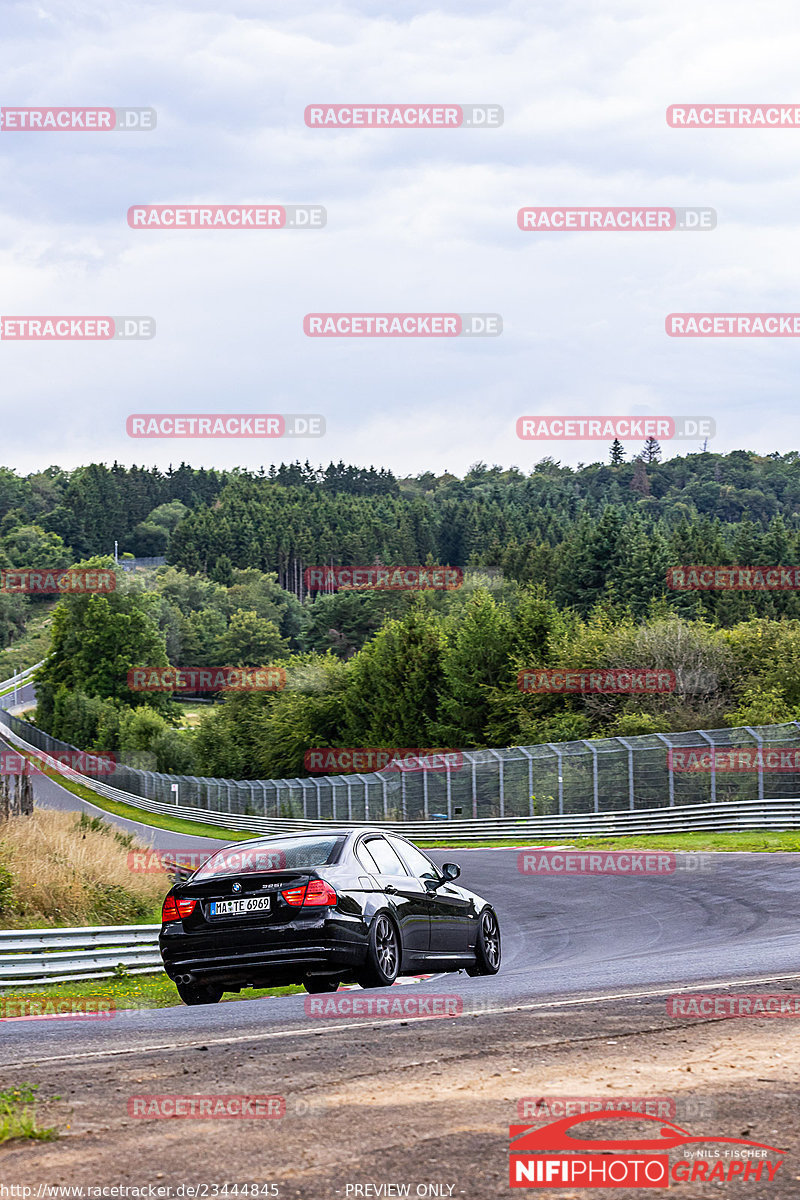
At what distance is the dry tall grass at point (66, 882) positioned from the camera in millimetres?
16125

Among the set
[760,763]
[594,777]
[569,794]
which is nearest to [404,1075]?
[760,763]

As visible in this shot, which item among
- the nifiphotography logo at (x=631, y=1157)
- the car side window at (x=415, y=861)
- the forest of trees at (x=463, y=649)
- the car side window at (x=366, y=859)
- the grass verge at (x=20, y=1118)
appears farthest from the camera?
the forest of trees at (x=463, y=649)

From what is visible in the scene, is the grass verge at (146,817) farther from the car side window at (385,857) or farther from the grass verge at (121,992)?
the car side window at (385,857)

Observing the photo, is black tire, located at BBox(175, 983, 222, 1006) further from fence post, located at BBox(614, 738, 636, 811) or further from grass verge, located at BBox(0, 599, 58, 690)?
grass verge, located at BBox(0, 599, 58, 690)

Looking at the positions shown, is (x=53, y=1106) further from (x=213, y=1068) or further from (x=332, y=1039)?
(x=332, y=1039)

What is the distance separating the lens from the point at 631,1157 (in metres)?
5.04

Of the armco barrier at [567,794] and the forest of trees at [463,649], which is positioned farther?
the forest of trees at [463,649]

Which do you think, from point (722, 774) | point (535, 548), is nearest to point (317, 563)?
point (535, 548)

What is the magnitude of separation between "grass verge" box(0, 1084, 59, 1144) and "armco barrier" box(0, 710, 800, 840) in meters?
24.2

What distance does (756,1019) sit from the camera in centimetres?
838

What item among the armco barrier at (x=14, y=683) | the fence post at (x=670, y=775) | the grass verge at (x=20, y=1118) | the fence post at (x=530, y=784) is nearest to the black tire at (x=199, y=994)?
the grass verge at (x=20, y=1118)

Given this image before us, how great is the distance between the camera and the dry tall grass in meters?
16.1

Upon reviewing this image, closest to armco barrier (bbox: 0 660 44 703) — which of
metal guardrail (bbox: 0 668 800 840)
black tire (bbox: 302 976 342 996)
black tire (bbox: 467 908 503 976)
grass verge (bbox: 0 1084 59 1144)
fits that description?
metal guardrail (bbox: 0 668 800 840)

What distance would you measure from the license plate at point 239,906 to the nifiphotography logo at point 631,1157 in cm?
536
